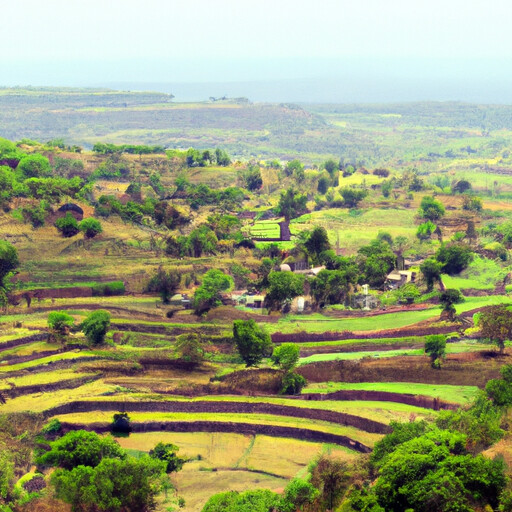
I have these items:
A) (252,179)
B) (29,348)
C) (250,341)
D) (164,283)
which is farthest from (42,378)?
(252,179)

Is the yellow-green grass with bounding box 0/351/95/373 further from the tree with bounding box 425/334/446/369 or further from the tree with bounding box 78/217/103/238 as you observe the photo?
the tree with bounding box 78/217/103/238

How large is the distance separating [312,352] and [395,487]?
822 inches

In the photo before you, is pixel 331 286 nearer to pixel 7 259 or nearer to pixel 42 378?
pixel 42 378

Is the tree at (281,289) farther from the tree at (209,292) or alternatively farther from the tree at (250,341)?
the tree at (250,341)

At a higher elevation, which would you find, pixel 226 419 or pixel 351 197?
pixel 351 197

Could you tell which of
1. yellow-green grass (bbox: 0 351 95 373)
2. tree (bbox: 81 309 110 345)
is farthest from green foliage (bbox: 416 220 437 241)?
yellow-green grass (bbox: 0 351 95 373)

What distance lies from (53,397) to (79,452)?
31.0ft

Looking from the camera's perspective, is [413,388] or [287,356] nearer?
[413,388]

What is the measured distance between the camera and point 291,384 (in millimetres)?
44688

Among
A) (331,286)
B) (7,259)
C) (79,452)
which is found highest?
(7,259)

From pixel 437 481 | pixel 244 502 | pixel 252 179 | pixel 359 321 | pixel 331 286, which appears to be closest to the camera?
pixel 437 481

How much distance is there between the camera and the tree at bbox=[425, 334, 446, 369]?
155 ft

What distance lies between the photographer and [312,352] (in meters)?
50.8

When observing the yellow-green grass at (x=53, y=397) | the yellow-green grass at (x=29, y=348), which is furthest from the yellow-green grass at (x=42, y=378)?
the yellow-green grass at (x=29, y=348)
